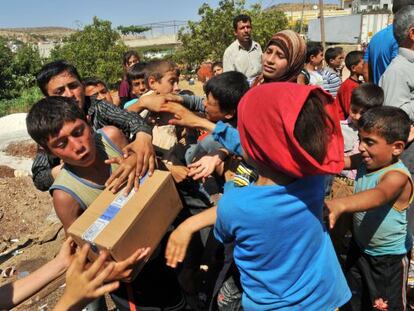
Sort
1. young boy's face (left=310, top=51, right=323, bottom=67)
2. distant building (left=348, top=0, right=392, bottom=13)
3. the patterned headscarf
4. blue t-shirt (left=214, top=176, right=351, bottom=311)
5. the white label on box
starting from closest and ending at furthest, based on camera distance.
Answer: blue t-shirt (left=214, top=176, right=351, bottom=311), the white label on box, the patterned headscarf, young boy's face (left=310, top=51, right=323, bottom=67), distant building (left=348, top=0, right=392, bottom=13)

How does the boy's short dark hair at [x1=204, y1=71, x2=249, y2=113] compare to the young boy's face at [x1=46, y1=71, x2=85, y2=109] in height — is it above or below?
below

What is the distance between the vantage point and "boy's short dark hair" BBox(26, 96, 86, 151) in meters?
1.73

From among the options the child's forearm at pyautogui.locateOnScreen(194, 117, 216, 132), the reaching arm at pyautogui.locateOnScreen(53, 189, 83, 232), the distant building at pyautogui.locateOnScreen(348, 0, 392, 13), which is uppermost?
the distant building at pyautogui.locateOnScreen(348, 0, 392, 13)

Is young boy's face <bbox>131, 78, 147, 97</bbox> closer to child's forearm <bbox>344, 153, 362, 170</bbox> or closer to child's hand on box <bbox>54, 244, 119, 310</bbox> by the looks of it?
child's forearm <bbox>344, 153, 362, 170</bbox>

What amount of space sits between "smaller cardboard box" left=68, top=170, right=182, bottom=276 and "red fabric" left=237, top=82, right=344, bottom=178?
0.57 meters

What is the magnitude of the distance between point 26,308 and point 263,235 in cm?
279

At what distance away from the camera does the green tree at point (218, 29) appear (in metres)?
17.4

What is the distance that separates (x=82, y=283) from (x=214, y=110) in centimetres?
155

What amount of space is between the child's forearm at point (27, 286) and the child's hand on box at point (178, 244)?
0.56m

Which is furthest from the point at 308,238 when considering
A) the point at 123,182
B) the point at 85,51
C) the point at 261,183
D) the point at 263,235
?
the point at 85,51

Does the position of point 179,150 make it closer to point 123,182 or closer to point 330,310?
point 123,182

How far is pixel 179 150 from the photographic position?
3070 mm

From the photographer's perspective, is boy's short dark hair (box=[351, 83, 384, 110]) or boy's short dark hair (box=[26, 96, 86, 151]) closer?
boy's short dark hair (box=[26, 96, 86, 151])

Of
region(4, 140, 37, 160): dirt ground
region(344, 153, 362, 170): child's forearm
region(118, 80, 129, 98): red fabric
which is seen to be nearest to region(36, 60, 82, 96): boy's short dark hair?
region(344, 153, 362, 170): child's forearm
